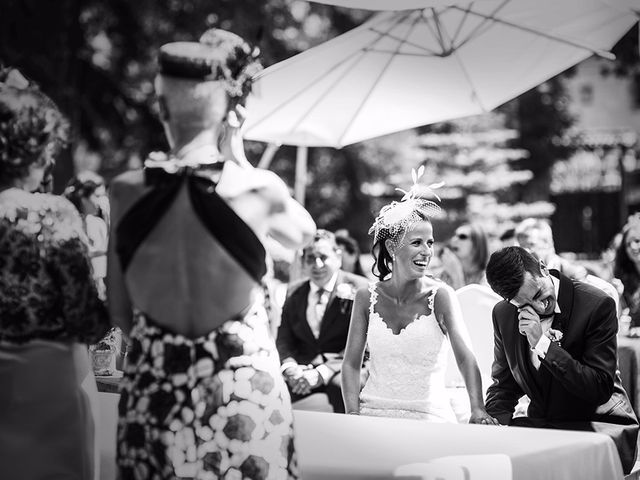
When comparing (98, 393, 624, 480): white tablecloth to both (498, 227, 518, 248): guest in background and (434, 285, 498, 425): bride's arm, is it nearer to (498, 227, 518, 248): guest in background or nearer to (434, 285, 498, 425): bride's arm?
(434, 285, 498, 425): bride's arm

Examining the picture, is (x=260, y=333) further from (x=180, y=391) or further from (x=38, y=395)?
(x=38, y=395)

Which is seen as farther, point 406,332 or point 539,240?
point 539,240

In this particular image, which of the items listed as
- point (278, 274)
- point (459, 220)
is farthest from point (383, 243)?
point (459, 220)

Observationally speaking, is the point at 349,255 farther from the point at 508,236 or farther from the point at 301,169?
the point at 301,169

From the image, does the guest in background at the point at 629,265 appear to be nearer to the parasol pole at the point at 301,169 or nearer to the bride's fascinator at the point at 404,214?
the bride's fascinator at the point at 404,214

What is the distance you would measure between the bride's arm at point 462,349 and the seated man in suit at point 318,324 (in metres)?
1.77

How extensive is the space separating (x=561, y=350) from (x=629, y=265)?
11.7 feet

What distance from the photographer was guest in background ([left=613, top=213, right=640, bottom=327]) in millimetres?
7004

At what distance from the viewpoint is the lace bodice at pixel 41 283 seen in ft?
9.92

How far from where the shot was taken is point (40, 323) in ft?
9.98

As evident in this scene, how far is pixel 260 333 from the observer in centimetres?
262

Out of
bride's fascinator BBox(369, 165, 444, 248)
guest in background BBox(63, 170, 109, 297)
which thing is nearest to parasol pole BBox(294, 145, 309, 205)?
guest in background BBox(63, 170, 109, 297)

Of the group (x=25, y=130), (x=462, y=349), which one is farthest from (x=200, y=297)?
(x=462, y=349)

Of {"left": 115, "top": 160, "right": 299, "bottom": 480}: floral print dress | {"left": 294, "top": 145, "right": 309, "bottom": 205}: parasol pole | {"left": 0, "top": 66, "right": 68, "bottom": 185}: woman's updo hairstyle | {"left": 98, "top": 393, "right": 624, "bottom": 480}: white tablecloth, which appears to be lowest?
{"left": 98, "top": 393, "right": 624, "bottom": 480}: white tablecloth
